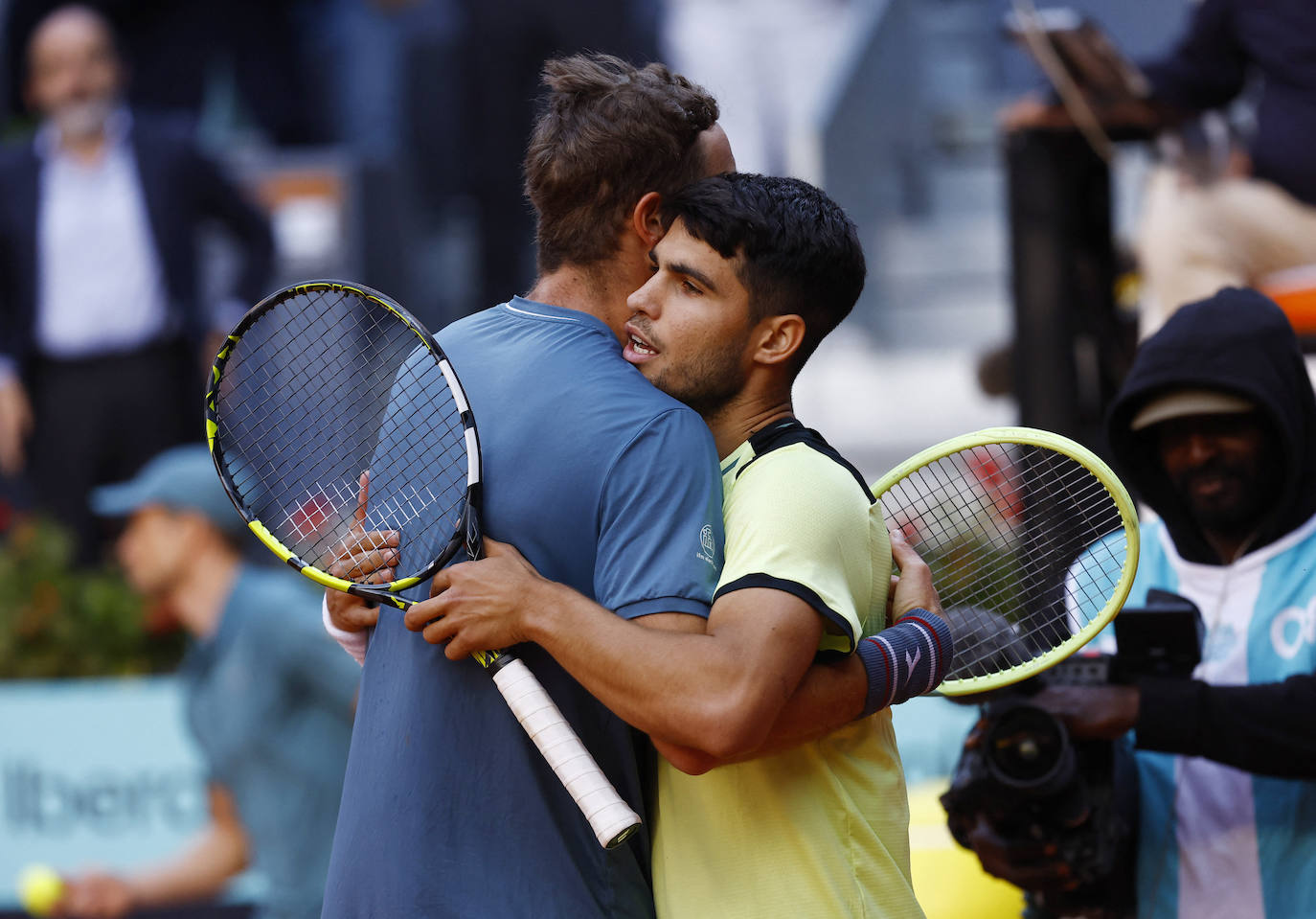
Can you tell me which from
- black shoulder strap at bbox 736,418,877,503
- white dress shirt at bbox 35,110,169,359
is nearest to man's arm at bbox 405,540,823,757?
black shoulder strap at bbox 736,418,877,503

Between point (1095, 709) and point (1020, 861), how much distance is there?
0.28 metres

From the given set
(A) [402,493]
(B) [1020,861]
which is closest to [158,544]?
(A) [402,493]

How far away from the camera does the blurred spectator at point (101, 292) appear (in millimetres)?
7156

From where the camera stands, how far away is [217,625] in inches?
204

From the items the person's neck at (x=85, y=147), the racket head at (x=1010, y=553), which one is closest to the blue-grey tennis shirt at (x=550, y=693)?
the racket head at (x=1010, y=553)

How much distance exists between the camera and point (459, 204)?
8141 millimetres

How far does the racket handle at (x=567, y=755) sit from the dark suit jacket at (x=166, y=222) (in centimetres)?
565

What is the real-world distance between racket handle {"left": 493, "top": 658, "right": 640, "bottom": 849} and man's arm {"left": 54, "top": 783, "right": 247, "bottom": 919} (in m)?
4.02

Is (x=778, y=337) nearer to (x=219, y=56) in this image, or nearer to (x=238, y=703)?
(x=238, y=703)

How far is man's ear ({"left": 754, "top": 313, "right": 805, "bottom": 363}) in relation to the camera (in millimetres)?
1947

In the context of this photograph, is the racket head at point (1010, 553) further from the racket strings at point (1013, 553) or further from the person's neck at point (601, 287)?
the person's neck at point (601, 287)

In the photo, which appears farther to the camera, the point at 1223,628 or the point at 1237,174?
the point at 1237,174

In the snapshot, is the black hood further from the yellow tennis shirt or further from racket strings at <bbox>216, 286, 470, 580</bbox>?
racket strings at <bbox>216, 286, 470, 580</bbox>

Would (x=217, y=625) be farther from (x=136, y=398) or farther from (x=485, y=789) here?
(x=485, y=789)
